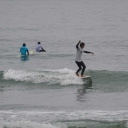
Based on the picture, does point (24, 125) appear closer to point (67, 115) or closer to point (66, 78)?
point (67, 115)

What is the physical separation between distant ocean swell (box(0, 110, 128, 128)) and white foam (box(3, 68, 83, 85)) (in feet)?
19.1

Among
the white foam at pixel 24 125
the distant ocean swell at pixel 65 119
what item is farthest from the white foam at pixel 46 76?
the white foam at pixel 24 125

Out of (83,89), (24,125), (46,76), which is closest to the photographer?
(24,125)

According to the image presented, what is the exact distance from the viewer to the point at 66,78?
79.8ft

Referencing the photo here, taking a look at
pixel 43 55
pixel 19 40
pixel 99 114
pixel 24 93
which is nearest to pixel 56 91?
pixel 24 93

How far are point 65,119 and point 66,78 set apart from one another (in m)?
7.26

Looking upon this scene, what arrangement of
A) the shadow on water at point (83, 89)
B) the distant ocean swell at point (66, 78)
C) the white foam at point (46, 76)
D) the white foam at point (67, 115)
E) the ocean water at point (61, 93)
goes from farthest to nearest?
the white foam at point (46, 76), the distant ocean swell at point (66, 78), the shadow on water at point (83, 89), the white foam at point (67, 115), the ocean water at point (61, 93)

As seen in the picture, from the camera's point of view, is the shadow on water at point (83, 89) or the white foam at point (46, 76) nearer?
the shadow on water at point (83, 89)

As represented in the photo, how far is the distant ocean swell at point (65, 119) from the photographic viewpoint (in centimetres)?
1634

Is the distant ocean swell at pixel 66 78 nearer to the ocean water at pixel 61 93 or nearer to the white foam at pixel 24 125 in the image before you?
the ocean water at pixel 61 93

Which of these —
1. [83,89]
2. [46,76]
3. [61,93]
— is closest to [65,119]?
[61,93]

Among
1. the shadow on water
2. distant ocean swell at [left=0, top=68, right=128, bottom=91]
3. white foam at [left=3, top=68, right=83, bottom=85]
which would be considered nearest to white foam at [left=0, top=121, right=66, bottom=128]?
the shadow on water

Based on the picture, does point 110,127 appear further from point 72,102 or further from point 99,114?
point 72,102

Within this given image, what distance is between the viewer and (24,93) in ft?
→ 72.4
